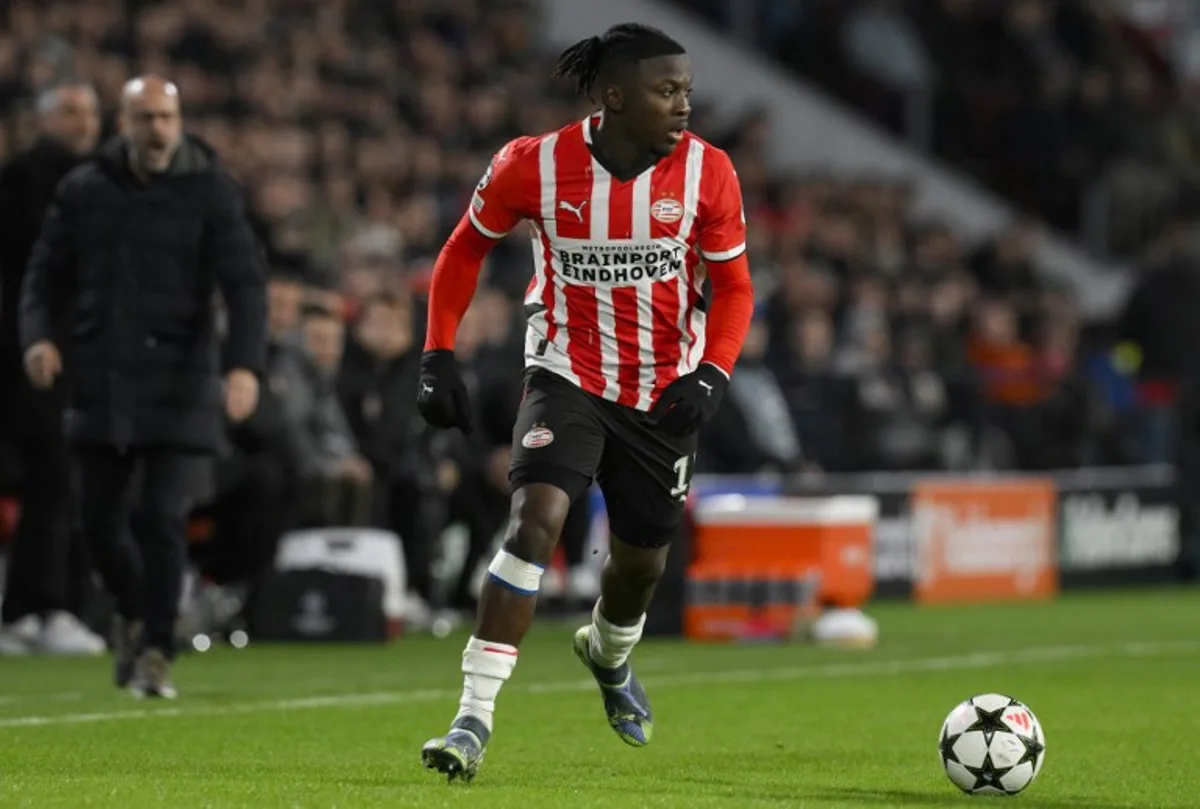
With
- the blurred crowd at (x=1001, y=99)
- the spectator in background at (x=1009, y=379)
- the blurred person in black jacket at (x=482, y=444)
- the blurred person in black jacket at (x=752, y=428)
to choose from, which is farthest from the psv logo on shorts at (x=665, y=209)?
the blurred crowd at (x=1001, y=99)

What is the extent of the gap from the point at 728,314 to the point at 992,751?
1502 mm

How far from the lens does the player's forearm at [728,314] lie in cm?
766

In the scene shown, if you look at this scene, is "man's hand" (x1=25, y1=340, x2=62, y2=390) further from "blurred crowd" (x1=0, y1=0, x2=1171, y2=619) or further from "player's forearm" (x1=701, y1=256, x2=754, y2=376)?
"player's forearm" (x1=701, y1=256, x2=754, y2=376)

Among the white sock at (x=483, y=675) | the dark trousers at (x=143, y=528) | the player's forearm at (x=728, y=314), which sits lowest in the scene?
the dark trousers at (x=143, y=528)

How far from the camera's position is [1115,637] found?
1412 cm

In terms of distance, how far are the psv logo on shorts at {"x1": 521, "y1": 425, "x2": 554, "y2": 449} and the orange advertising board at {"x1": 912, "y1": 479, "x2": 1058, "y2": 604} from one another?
10.4 m

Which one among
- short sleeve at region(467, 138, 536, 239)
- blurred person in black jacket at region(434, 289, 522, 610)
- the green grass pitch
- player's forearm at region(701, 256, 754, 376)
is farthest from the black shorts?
blurred person in black jacket at region(434, 289, 522, 610)

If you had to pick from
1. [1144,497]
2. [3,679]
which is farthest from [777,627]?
[1144,497]

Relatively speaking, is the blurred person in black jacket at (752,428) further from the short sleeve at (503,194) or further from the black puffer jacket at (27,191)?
the short sleeve at (503,194)

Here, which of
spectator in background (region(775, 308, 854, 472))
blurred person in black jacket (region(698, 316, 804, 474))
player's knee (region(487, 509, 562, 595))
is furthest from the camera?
spectator in background (region(775, 308, 854, 472))

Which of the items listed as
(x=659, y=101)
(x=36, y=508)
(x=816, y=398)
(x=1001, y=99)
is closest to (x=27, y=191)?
(x=36, y=508)

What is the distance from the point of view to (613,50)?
7.65 m

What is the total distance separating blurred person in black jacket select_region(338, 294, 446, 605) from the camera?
575 inches

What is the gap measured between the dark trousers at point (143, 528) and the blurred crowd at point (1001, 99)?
16297 mm
